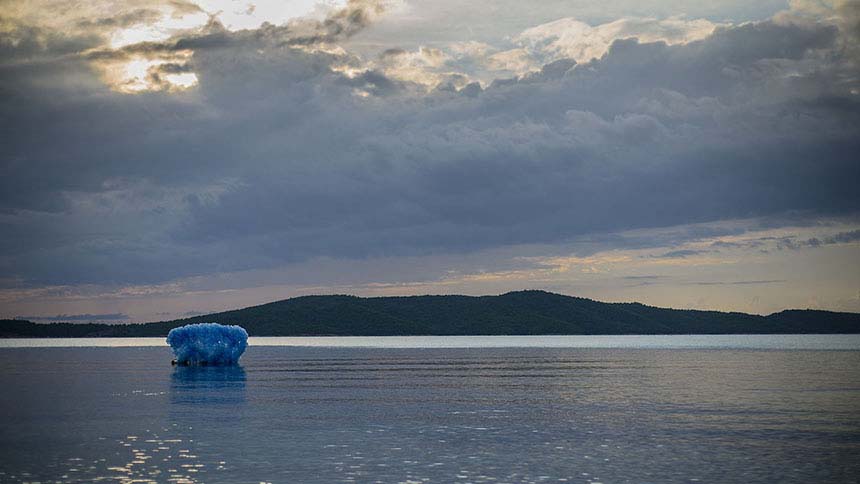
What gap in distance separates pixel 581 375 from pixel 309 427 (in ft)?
146

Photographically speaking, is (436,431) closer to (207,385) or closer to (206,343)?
(207,385)

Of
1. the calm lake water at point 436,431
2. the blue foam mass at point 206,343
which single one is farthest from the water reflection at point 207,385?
the blue foam mass at point 206,343

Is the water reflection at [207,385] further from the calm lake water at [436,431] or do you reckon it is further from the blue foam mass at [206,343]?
the blue foam mass at [206,343]

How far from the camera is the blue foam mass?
101 metres

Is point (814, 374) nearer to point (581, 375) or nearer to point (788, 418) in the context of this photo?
point (581, 375)

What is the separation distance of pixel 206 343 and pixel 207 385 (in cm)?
2858

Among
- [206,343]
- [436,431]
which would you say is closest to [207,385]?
[206,343]

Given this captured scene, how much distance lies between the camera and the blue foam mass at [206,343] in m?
101

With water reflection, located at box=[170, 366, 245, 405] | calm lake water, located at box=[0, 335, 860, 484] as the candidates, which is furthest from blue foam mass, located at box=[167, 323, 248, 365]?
calm lake water, located at box=[0, 335, 860, 484]

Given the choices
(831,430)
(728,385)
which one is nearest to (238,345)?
(728,385)

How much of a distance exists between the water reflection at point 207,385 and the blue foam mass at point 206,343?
3.91ft

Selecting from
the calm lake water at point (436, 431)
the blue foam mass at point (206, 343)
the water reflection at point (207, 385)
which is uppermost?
the blue foam mass at point (206, 343)

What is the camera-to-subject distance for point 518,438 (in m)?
39.5

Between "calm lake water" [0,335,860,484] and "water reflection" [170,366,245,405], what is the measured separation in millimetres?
249
